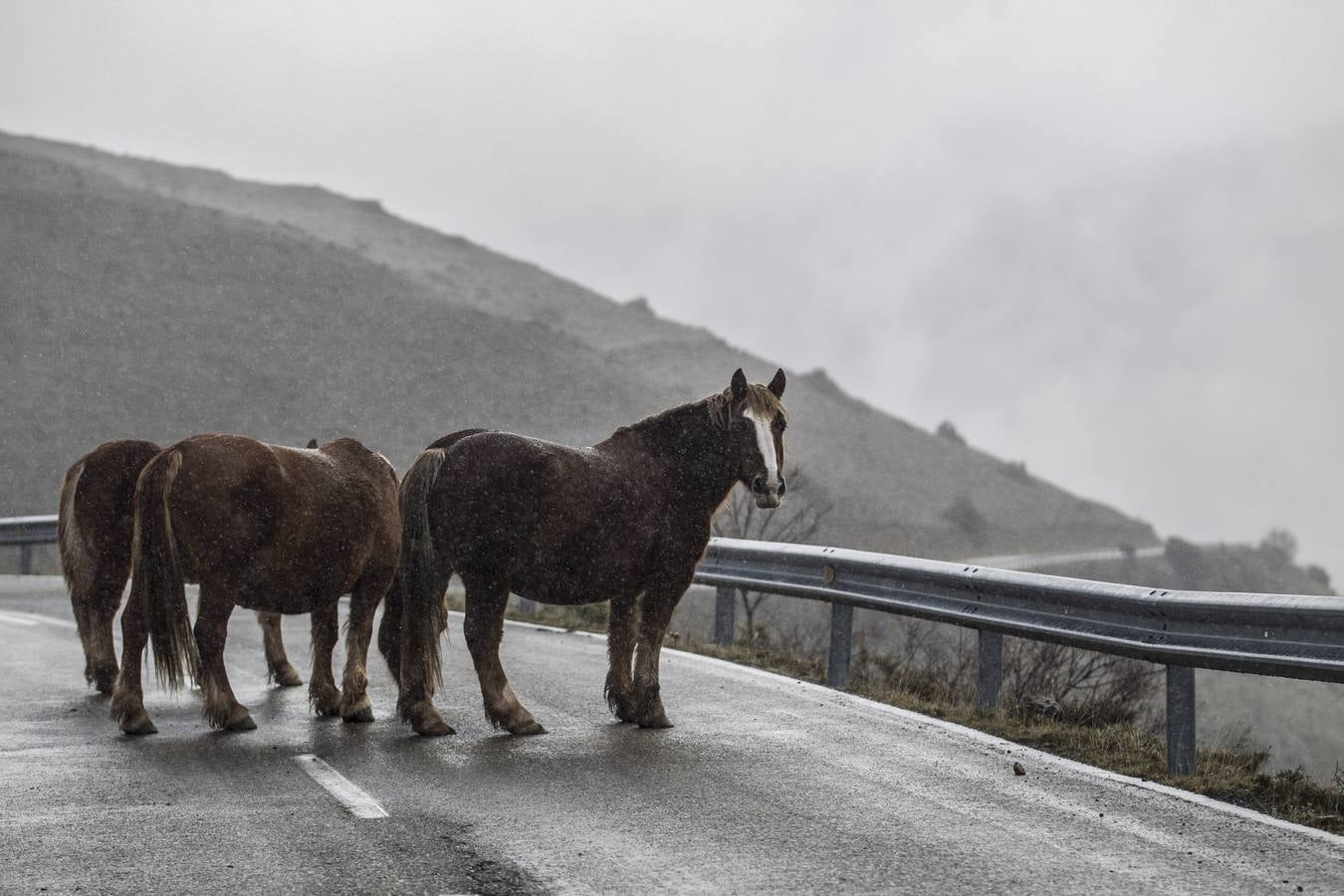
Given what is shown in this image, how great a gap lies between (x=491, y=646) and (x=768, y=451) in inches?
70.7

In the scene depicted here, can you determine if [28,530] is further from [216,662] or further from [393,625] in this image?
[216,662]

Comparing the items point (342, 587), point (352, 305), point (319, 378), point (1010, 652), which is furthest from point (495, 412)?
point (342, 587)

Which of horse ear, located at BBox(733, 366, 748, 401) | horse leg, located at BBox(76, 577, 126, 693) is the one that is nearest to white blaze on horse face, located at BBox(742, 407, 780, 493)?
horse ear, located at BBox(733, 366, 748, 401)

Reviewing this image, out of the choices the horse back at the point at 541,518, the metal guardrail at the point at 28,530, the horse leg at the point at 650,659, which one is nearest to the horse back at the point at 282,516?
the horse back at the point at 541,518

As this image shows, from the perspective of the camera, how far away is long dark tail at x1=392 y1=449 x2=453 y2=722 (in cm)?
761

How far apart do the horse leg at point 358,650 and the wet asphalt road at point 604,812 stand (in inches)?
6.1

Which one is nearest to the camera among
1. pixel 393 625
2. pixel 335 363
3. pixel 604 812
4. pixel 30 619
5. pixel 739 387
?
pixel 604 812

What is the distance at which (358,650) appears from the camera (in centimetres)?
824

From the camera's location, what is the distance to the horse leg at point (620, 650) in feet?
26.3

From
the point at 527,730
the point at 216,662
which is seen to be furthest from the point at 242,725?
the point at 527,730

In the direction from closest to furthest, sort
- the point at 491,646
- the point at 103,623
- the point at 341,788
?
the point at 341,788 → the point at 491,646 → the point at 103,623

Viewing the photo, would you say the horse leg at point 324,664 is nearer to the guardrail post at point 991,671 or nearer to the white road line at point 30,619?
the guardrail post at point 991,671

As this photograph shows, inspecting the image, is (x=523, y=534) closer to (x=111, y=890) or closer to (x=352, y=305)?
(x=111, y=890)

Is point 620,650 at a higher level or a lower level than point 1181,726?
higher
